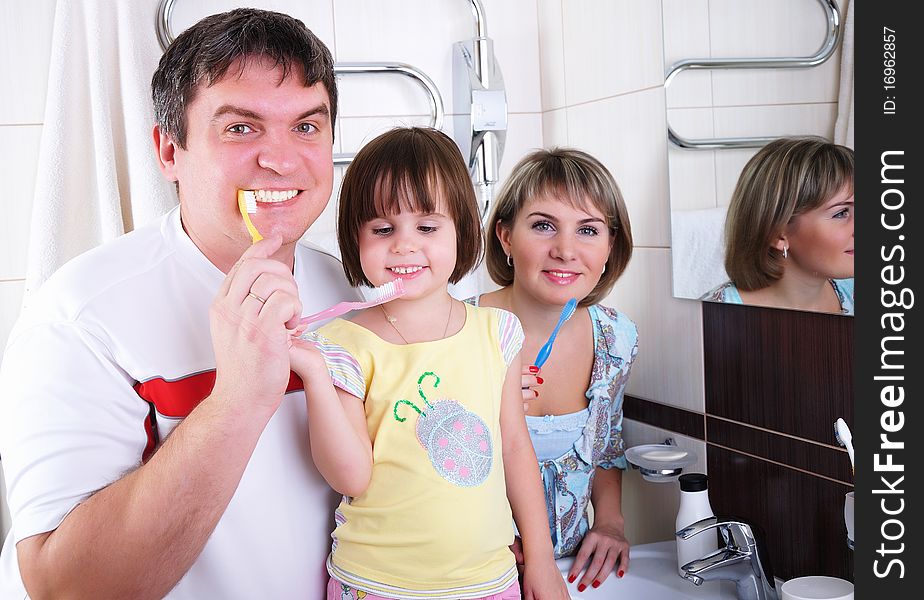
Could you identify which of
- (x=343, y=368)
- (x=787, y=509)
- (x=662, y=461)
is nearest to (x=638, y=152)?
(x=662, y=461)

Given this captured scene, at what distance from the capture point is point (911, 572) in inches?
28.4

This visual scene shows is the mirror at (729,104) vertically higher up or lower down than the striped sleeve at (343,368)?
higher up

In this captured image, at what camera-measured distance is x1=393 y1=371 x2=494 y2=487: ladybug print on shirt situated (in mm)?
1010

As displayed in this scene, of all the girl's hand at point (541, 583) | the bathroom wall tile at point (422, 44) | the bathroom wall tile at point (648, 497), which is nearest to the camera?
the girl's hand at point (541, 583)

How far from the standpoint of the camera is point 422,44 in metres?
1.77

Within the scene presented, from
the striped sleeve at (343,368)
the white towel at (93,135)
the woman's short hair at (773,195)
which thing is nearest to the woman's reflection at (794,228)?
the woman's short hair at (773,195)

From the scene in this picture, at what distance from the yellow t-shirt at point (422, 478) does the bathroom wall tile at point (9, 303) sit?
2.75ft

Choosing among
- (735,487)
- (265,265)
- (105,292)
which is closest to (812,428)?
(735,487)

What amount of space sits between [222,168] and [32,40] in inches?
31.7

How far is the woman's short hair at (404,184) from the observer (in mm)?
1025

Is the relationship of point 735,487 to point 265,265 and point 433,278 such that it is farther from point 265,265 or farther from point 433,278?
point 265,265

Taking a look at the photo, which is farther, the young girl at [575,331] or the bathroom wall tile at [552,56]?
the bathroom wall tile at [552,56]

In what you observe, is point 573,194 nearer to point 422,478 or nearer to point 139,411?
point 422,478

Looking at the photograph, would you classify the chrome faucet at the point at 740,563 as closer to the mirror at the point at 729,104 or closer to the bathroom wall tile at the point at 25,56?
the mirror at the point at 729,104
